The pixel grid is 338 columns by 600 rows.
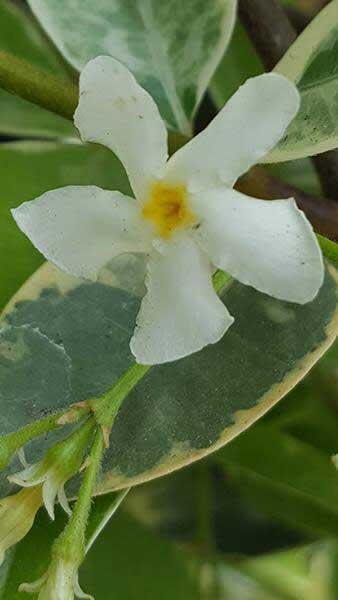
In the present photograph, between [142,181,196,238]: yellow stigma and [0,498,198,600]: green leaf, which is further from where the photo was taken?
[0,498,198,600]: green leaf

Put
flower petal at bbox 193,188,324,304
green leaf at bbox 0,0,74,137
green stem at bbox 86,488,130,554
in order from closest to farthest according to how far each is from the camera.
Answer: flower petal at bbox 193,188,324,304
green stem at bbox 86,488,130,554
green leaf at bbox 0,0,74,137

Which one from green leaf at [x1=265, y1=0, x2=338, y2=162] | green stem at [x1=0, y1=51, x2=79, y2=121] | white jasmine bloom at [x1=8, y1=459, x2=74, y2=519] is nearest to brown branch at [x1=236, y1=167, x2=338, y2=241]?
green leaf at [x1=265, y1=0, x2=338, y2=162]

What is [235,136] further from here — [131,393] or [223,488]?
[223,488]

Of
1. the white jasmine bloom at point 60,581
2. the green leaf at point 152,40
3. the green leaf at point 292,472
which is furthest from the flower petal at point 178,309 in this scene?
the green leaf at point 292,472

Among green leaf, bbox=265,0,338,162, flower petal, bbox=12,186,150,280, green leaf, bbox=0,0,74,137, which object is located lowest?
green leaf, bbox=0,0,74,137

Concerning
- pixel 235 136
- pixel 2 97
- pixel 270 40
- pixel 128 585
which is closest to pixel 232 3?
pixel 270 40

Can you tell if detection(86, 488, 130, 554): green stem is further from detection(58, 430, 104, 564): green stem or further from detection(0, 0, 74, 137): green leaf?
detection(0, 0, 74, 137): green leaf
